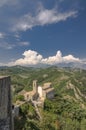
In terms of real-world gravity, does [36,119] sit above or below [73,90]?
below

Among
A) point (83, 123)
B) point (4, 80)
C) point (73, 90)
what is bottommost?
point (83, 123)

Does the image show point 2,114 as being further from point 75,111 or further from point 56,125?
point 75,111

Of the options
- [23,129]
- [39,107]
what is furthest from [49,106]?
[23,129]

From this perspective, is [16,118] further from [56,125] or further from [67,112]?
[67,112]

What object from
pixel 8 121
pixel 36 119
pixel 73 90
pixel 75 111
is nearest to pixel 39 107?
pixel 36 119

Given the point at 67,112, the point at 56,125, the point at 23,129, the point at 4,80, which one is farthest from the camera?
the point at 67,112

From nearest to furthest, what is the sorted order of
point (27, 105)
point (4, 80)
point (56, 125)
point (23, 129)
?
point (4, 80)
point (23, 129)
point (56, 125)
point (27, 105)

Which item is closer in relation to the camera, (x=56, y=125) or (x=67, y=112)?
(x=56, y=125)
